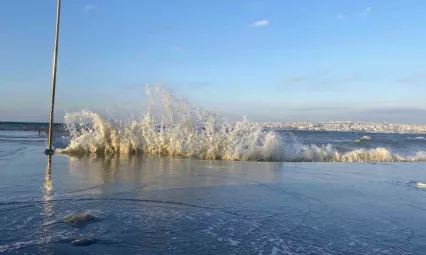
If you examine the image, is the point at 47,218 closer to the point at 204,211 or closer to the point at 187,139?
the point at 204,211

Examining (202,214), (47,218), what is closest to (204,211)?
(202,214)

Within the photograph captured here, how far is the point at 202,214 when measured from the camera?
22.0 feet

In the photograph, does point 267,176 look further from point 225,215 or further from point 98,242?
point 98,242

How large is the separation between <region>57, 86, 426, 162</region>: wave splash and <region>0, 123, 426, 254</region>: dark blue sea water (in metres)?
7.42

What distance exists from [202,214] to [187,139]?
43.6 ft

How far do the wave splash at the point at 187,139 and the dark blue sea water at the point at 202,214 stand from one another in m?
7.42

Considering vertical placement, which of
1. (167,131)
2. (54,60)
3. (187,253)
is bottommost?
(187,253)

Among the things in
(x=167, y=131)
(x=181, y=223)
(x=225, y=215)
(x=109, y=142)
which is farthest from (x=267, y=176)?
(x=109, y=142)

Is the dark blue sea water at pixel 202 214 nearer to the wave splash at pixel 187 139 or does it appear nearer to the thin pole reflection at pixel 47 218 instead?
the thin pole reflection at pixel 47 218

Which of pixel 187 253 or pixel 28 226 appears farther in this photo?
pixel 28 226

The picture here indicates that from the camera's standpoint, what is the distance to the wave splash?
1917 cm

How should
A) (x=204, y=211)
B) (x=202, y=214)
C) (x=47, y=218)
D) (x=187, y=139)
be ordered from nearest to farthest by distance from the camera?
(x=47, y=218) < (x=202, y=214) < (x=204, y=211) < (x=187, y=139)

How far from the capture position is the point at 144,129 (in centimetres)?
2081

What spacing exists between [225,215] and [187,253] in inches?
81.9
